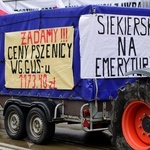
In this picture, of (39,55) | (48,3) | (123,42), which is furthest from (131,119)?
(48,3)

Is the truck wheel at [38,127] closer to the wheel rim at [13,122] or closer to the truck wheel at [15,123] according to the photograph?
the truck wheel at [15,123]

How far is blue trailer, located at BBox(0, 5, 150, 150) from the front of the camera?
8.50 metres

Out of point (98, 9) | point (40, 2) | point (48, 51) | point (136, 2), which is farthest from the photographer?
point (40, 2)

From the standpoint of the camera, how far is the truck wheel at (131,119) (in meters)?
6.94

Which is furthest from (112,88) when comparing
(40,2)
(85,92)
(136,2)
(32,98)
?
(40,2)

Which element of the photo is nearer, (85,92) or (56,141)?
(85,92)

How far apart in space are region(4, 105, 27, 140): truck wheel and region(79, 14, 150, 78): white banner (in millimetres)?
2060

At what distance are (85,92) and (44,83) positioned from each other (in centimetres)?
127

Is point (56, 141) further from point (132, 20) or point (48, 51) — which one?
point (132, 20)

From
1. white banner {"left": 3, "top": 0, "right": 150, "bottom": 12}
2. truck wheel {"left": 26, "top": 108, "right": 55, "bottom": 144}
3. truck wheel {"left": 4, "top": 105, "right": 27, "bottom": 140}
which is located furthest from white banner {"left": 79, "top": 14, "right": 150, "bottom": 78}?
white banner {"left": 3, "top": 0, "right": 150, "bottom": 12}

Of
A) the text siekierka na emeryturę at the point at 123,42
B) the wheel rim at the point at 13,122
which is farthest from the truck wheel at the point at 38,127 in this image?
the text siekierka na emeryturę at the point at 123,42

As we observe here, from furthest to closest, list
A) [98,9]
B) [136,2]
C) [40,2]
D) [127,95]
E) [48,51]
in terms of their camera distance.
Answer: [40,2] < [136,2] < [48,51] < [98,9] < [127,95]

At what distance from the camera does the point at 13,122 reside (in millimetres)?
10078

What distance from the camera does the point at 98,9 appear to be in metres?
8.48
